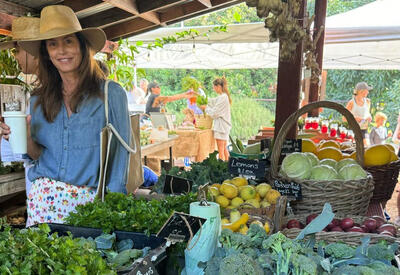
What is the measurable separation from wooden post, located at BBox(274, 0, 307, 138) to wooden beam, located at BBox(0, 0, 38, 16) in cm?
257

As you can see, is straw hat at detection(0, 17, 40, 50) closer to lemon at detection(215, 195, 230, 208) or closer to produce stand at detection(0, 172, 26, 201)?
produce stand at detection(0, 172, 26, 201)

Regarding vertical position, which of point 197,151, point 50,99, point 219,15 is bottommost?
point 197,151

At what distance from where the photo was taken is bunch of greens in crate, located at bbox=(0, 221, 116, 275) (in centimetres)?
83

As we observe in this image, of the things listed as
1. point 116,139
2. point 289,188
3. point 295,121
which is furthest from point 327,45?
point 116,139

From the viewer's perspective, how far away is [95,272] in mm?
878

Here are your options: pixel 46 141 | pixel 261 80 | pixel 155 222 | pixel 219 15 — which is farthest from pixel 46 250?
pixel 219 15

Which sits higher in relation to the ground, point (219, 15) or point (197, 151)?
point (219, 15)

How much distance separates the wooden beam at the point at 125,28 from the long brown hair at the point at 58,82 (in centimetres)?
366

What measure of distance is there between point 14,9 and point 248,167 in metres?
2.89

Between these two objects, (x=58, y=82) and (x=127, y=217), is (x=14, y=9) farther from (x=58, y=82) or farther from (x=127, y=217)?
(x=127, y=217)

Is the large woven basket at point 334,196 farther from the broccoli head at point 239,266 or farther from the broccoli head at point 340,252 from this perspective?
the broccoli head at point 239,266

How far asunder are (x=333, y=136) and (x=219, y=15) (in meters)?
12.3

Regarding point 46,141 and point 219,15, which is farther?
point 219,15

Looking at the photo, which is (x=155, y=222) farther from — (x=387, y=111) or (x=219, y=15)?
(x=219, y=15)
